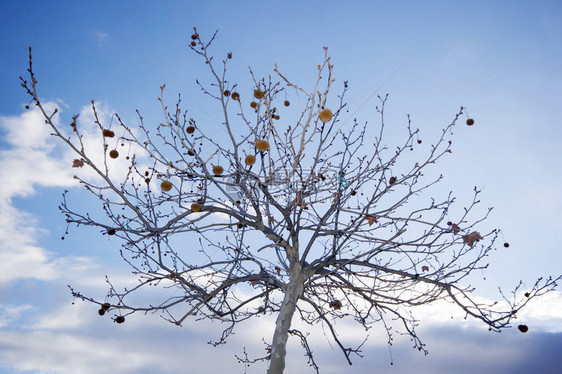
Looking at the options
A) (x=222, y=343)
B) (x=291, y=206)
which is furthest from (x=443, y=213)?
(x=222, y=343)

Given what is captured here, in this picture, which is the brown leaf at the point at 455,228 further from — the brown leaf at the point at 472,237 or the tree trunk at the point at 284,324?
the tree trunk at the point at 284,324

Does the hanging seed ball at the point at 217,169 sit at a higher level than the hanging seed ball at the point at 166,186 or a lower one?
higher

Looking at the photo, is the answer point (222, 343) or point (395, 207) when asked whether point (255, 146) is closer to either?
point (395, 207)

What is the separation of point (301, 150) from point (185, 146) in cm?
162

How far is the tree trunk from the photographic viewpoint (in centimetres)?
492

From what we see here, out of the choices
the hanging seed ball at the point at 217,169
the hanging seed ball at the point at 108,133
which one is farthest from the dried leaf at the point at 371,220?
the hanging seed ball at the point at 108,133

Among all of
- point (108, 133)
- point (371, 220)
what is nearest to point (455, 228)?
point (371, 220)

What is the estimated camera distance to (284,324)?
5.15m

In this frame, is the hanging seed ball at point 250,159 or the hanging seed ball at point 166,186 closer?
the hanging seed ball at point 250,159

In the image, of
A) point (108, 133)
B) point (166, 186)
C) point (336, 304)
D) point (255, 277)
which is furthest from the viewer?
point (336, 304)

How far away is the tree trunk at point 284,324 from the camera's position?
4922 mm

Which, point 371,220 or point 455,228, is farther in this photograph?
point 371,220

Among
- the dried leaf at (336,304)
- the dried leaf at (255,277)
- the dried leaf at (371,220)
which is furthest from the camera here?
the dried leaf at (336,304)

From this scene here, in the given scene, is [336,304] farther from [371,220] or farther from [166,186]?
[166,186]
